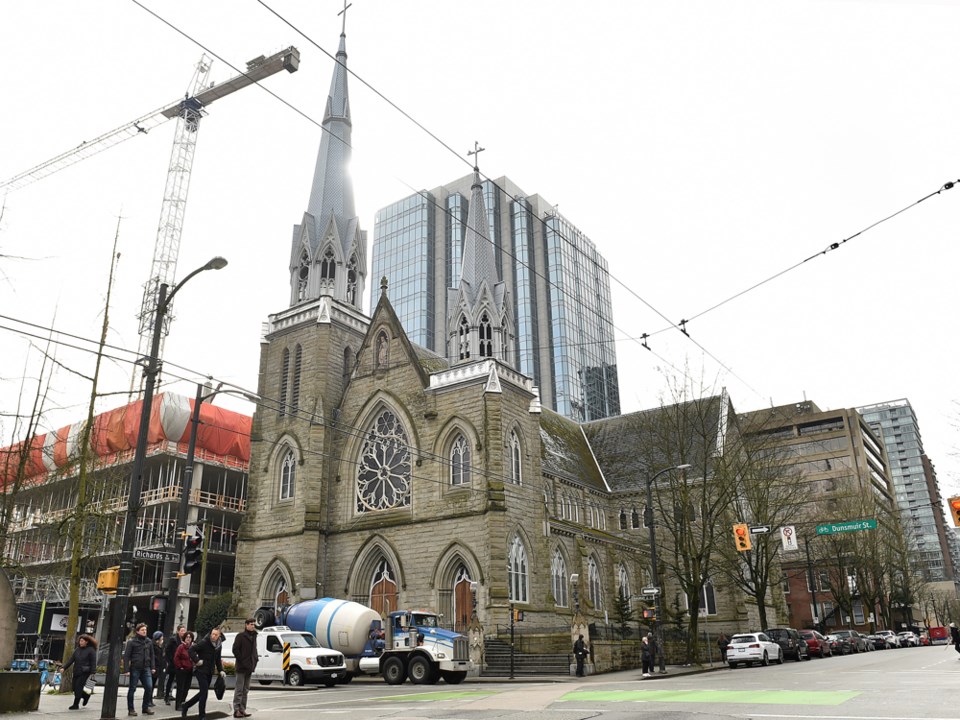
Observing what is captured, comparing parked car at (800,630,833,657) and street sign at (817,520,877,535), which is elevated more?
street sign at (817,520,877,535)

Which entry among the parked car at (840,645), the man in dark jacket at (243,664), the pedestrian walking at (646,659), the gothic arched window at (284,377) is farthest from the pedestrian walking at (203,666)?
the parked car at (840,645)

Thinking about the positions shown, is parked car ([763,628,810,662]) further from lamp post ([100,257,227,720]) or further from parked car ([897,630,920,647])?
lamp post ([100,257,227,720])

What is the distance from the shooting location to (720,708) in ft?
42.1

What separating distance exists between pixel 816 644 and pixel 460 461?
63.6 ft

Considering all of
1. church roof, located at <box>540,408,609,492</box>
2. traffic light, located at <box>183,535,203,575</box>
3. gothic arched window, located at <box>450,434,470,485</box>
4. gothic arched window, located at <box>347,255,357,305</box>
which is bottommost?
traffic light, located at <box>183,535,203,575</box>

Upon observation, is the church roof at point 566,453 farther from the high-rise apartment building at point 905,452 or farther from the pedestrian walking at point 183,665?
the high-rise apartment building at point 905,452

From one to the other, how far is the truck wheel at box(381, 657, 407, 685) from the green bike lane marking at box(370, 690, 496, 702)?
5.19 metres

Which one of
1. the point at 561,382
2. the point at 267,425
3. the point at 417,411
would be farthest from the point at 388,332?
the point at 561,382

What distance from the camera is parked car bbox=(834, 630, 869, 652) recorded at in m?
43.3

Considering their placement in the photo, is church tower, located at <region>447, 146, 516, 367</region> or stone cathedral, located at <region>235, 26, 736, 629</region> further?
church tower, located at <region>447, 146, 516, 367</region>

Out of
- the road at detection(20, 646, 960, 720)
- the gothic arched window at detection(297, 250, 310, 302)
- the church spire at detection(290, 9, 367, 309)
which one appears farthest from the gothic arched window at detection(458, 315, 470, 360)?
the road at detection(20, 646, 960, 720)

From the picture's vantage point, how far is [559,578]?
38.2 meters

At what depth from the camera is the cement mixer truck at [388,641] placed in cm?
2469

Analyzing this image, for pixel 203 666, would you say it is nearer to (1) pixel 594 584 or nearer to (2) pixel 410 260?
(1) pixel 594 584
